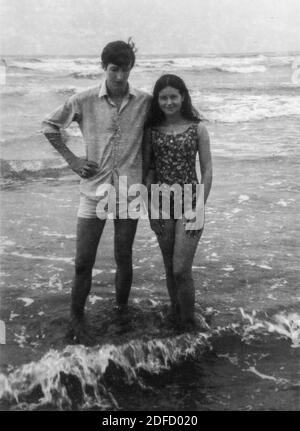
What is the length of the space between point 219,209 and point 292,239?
4.37 ft

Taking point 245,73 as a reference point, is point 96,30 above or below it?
above

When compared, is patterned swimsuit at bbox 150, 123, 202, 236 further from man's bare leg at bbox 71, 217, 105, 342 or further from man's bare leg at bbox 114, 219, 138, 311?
man's bare leg at bbox 71, 217, 105, 342

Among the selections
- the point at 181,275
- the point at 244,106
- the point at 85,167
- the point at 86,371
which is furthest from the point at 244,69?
the point at 86,371

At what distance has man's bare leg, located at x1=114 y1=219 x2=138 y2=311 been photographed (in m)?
3.35

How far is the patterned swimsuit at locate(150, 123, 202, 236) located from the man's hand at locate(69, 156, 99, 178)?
371 millimetres

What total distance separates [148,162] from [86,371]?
1293mm

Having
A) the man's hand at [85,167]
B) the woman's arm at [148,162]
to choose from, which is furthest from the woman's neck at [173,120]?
the man's hand at [85,167]

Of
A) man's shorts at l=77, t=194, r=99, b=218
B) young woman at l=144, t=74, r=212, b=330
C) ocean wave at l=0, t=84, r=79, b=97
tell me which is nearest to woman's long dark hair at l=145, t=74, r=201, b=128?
young woman at l=144, t=74, r=212, b=330

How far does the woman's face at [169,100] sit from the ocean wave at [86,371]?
1469 millimetres

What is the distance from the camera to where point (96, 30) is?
103 ft

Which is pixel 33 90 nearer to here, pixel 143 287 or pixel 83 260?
pixel 143 287

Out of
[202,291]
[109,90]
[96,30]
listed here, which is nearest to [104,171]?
[109,90]

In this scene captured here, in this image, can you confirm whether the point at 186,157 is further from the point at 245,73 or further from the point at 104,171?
the point at 245,73

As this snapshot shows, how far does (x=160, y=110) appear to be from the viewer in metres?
3.16
